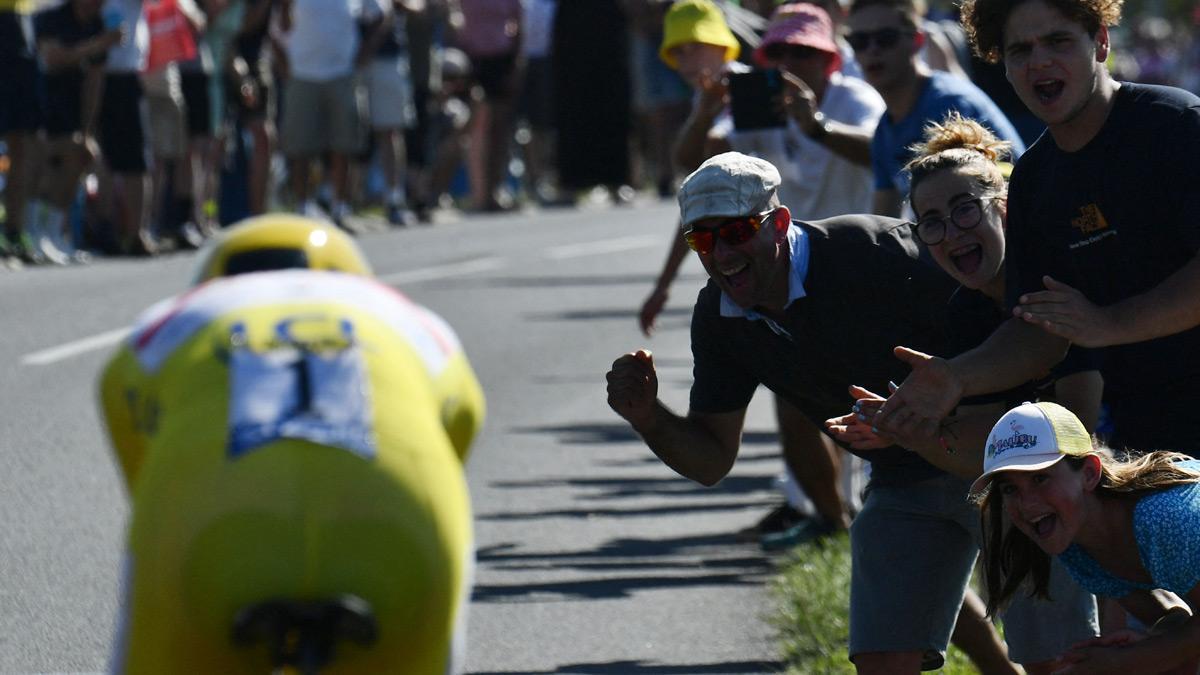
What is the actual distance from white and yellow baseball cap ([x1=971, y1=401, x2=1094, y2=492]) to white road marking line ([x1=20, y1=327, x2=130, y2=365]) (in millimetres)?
9113

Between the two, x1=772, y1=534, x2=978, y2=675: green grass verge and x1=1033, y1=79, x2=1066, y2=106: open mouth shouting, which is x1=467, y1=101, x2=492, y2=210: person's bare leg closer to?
x1=772, y1=534, x2=978, y2=675: green grass verge

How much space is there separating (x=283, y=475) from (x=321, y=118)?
16137 mm

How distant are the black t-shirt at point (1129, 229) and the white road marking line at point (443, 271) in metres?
11.7

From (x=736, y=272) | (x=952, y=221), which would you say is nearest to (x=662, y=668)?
(x=736, y=272)

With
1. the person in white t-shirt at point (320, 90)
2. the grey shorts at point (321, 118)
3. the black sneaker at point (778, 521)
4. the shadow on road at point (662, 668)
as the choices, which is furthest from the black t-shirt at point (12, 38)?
the shadow on road at point (662, 668)

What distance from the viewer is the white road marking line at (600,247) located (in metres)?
20.1

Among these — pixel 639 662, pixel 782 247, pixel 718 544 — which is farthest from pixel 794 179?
pixel 782 247

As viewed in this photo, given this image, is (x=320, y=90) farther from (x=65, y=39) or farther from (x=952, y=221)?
(x=952, y=221)

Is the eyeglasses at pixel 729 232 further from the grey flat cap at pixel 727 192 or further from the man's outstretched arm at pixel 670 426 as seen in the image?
the man's outstretched arm at pixel 670 426

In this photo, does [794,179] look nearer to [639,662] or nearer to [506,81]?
[639,662]

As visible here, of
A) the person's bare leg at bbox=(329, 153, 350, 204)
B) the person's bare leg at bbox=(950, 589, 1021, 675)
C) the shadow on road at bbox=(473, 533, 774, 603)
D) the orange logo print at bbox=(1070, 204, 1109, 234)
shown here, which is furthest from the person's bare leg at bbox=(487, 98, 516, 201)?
the orange logo print at bbox=(1070, 204, 1109, 234)

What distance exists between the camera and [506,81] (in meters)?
22.1

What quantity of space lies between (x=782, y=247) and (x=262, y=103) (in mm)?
13447

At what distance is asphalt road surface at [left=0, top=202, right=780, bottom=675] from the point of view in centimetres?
752
